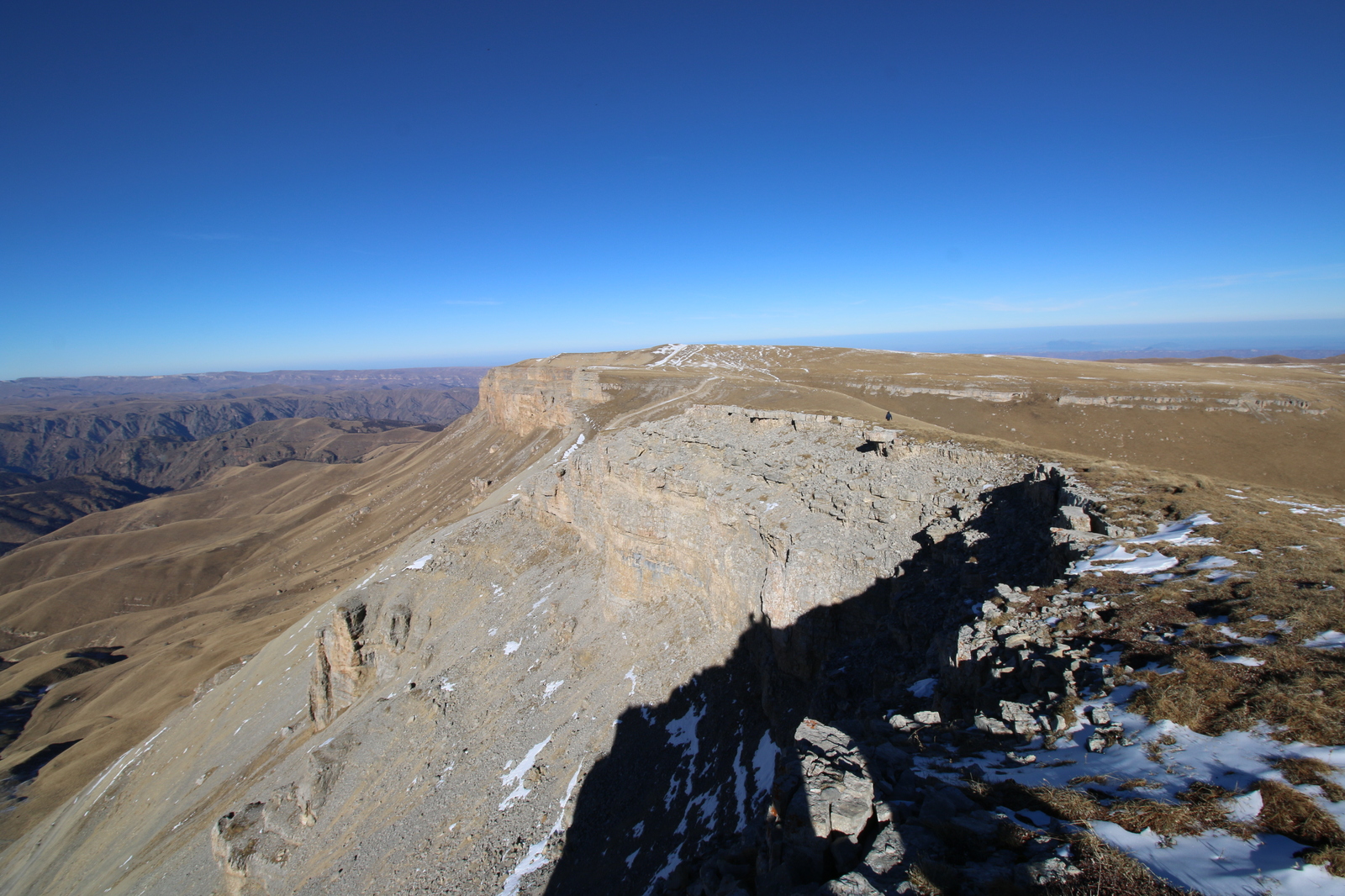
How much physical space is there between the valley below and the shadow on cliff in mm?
142

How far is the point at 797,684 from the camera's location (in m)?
20.9

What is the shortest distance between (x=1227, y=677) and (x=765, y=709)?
1601cm

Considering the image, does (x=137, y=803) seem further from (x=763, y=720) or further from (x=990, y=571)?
(x=990, y=571)

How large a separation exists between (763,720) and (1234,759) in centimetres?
1722

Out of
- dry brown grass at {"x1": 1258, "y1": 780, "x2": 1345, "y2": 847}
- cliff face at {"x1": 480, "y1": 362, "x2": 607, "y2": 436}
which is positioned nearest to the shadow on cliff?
dry brown grass at {"x1": 1258, "y1": 780, "x2": 1345, "y2": 847}

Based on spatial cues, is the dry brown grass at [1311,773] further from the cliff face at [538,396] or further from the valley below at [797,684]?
the cliff face at [538,396]

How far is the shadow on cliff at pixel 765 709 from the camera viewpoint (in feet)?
44.3

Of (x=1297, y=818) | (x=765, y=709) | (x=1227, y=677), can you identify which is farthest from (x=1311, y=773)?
(x=765, y=709)

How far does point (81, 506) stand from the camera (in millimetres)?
186750

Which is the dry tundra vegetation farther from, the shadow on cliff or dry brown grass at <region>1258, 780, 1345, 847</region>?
the shadow on cliff

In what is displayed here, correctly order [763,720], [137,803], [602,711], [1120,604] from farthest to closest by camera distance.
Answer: [137,803]
[602,711]
[763,720]
[1120,604]

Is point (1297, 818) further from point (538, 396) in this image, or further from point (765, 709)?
point (538, 396)

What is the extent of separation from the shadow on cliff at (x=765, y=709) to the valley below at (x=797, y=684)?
0.47 ft

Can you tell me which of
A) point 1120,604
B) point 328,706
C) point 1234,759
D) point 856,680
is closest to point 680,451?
point 856,680
